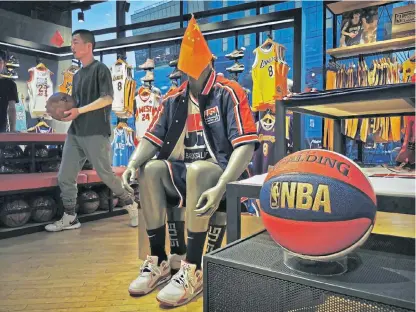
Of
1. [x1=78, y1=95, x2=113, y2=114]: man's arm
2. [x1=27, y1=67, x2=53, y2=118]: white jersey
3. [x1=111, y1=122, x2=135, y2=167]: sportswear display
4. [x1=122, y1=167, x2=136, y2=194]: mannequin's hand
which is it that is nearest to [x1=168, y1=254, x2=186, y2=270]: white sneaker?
[x1=122, y1=167, x2=136, y2=194]: mannequin's hand

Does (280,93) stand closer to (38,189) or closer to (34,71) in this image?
(38,189)

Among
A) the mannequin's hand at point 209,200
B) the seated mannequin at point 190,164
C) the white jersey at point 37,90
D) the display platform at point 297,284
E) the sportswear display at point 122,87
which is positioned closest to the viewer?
the display platform at point 297,284

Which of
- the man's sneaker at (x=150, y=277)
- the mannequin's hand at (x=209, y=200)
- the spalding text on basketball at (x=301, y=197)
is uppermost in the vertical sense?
the spalding text on basketball at (x=301, y=197)

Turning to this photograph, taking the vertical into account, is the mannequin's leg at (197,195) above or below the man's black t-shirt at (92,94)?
below

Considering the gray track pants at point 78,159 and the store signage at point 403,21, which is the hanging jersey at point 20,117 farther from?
the store signage at point 403,21

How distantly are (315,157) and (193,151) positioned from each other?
1.02m

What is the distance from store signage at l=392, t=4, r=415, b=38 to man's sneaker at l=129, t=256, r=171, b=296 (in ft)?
10.1

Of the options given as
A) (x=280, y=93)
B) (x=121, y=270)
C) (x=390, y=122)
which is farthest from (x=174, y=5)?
(x=121, y=270)

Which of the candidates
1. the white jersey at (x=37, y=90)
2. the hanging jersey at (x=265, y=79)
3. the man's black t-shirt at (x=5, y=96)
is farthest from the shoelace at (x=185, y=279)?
the white jersey at (x=37, y=90)

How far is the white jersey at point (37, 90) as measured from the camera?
512 cm

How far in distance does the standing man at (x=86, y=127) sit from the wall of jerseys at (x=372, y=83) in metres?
2.00

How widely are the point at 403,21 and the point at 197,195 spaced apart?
120 inches

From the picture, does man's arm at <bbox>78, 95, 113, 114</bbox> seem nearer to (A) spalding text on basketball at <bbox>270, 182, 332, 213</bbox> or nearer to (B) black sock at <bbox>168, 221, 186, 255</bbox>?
(B) black sock at <bbox>168, 221, 186, 255</bbox>

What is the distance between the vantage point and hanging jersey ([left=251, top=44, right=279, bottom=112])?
379 cm
